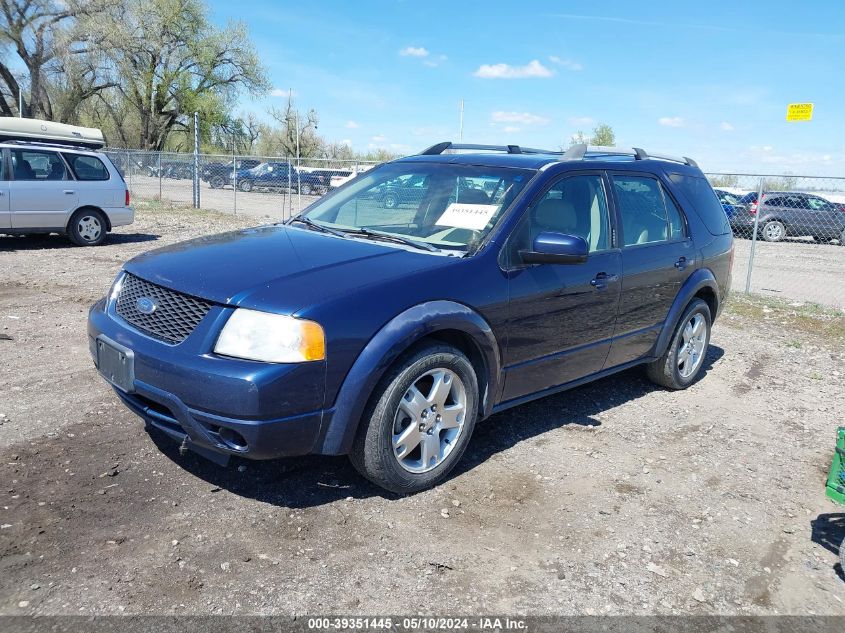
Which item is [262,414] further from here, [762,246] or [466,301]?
[762,246]

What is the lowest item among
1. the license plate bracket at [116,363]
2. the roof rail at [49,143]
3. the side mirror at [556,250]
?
the license plate bracket at [116,363]

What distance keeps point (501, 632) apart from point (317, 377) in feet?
4.20

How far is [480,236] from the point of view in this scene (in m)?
3.89

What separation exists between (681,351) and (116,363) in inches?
166

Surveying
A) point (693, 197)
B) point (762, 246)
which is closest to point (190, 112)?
point (762, 246)

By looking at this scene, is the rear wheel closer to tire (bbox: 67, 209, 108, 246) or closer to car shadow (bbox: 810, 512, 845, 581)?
tire (bbox: 67, 209, 108, 246)

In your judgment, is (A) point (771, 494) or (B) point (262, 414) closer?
(B) point (262, 414)

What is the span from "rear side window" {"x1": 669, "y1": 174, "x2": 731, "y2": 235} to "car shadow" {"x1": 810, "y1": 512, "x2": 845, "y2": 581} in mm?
2636

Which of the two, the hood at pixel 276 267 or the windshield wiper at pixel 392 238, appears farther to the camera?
the windshield wiper at pixel 392 238

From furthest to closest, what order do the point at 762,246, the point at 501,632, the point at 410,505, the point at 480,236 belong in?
the point at 762,246 < the point at 480,236 < the point at 410,505 < the point at 501,632

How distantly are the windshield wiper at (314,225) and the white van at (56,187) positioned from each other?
8280mm

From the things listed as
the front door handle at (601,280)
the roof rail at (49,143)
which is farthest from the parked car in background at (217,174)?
the front door handle at (601,280)

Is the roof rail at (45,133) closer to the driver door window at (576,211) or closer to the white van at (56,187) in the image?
the white van at (56,187)

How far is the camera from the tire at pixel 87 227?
1167 centimetres
